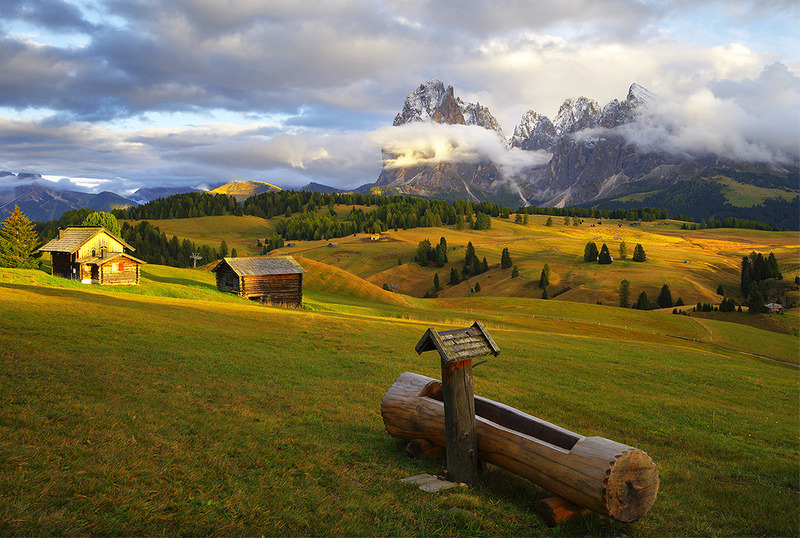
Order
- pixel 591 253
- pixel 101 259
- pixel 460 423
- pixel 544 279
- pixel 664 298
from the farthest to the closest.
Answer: pixel 591 253, pixel 544 279, pixel 664 298, pixel 101 259, pixel 460 423

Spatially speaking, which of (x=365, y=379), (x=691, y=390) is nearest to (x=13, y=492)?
A: (x=365, y=379)

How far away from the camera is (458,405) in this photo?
991 centimetres

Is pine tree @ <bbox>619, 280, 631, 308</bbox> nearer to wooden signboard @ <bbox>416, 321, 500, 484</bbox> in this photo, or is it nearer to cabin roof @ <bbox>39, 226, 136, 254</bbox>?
cabin roof @ <bbox>39, 226, 136, 254</bbox>

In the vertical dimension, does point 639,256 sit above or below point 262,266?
below

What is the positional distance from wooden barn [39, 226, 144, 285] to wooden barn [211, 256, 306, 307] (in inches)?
462

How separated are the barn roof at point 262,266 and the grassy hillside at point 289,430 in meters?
27.2

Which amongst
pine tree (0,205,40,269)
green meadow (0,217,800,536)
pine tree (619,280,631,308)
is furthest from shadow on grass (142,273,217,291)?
pine tree (619,280,631,308)

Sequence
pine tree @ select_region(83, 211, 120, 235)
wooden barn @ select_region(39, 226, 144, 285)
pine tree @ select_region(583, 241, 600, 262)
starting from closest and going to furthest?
wooden barn @ select_region(39, 226, 144, 285) → pine tree @ select_region(83, 211, 120, 235) → pine tree @ select_region(583, 241, 600, 262)

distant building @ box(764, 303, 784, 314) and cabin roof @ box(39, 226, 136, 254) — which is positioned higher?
cabin roof @ box(39, 226, 136, 254)

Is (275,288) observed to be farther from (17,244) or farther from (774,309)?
(774,309)

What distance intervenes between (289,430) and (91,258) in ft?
192

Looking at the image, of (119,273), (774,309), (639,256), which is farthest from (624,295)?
(119,273)

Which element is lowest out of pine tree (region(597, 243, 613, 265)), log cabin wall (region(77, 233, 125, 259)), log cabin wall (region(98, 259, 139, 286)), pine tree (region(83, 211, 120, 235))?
pine tree (region(597, 243, 613, 265))

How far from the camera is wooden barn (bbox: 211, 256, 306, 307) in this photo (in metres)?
61.0
